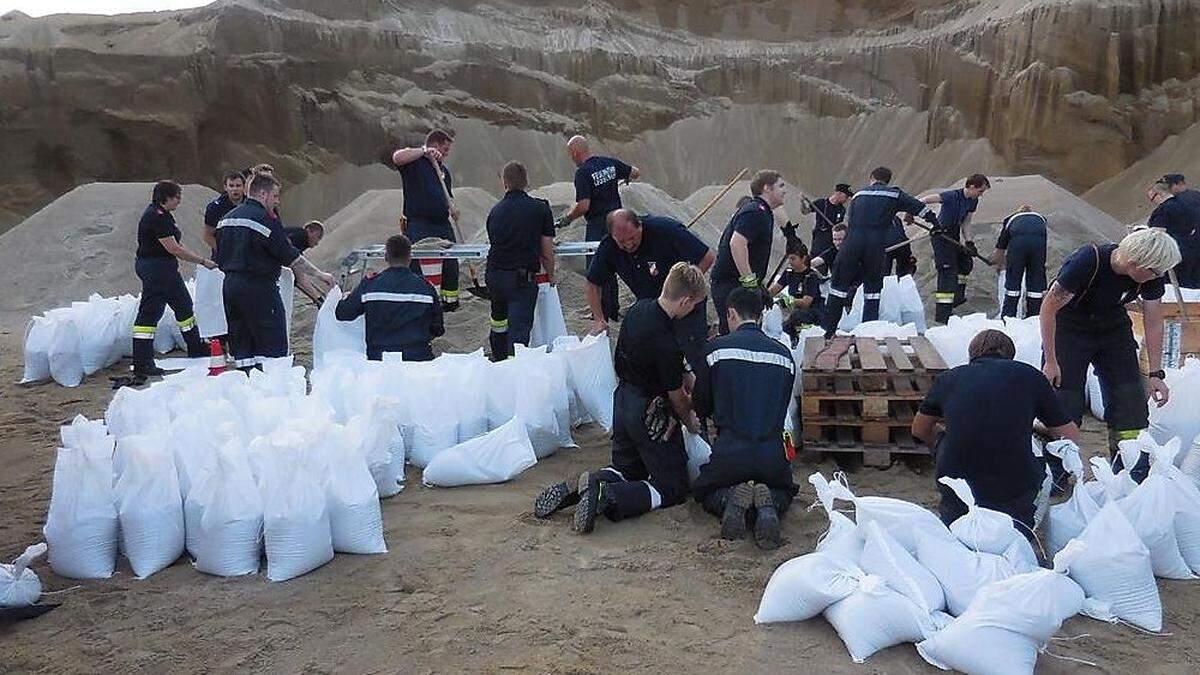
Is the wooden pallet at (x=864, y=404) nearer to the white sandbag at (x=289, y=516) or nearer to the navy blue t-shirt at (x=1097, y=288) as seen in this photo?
the navy blue t-shirt at (x=1097, y=288)

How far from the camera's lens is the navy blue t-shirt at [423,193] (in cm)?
767

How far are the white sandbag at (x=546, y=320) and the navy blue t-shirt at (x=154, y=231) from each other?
2.96 m

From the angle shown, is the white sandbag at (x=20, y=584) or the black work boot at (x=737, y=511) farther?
the black work boot at (x=737, y=511)

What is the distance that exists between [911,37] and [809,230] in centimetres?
1038

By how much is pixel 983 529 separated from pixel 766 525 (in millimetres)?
922

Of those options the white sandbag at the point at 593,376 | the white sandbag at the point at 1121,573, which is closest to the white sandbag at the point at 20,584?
the white sandbag at the point at 593,376

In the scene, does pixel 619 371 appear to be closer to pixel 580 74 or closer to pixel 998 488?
pixel 998 488

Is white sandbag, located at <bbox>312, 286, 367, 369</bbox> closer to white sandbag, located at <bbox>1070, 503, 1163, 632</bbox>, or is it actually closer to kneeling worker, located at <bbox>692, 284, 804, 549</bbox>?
kneeling worker, located at <bbox>692, 284, 804, 549</bbox>

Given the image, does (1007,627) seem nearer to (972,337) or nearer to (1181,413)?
(1181,413)

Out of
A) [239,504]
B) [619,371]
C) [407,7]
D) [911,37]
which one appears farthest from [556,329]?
[911,37]

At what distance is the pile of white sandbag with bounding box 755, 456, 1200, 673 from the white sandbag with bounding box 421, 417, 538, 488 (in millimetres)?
1774

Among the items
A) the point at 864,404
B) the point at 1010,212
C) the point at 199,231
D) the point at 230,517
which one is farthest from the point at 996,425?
the point at 199,231

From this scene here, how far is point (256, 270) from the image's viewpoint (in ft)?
19.2

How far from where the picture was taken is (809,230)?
59.5ft
